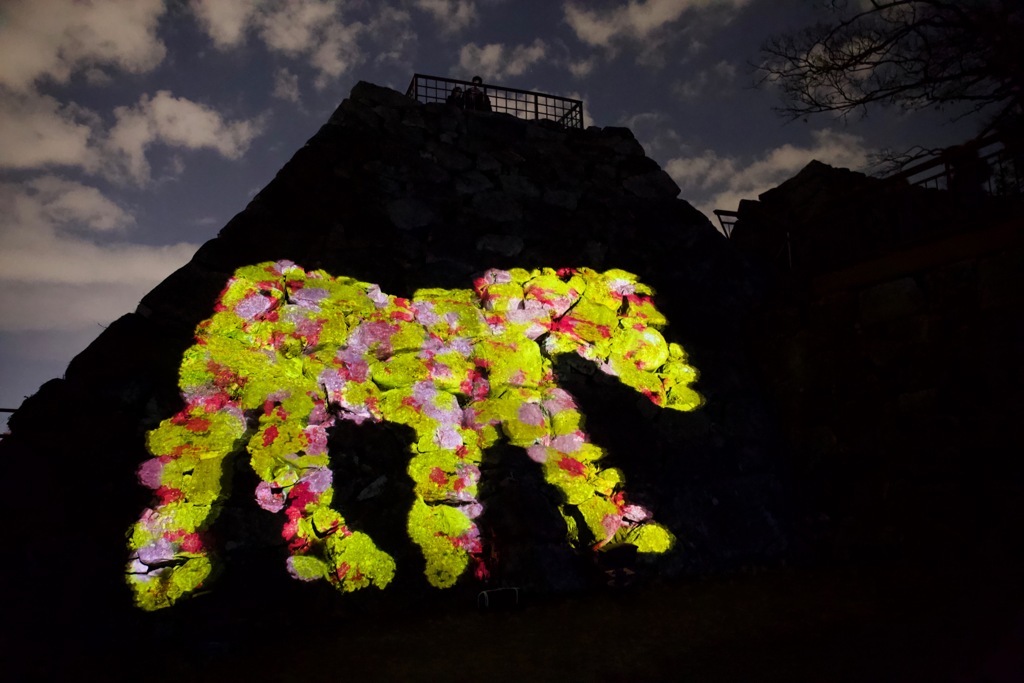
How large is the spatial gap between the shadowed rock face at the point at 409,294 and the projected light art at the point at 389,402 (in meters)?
0.13

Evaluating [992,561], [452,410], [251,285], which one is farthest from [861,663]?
[251,285]

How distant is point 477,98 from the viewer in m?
8.12

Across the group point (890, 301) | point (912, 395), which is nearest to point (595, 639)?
point (912, 395)

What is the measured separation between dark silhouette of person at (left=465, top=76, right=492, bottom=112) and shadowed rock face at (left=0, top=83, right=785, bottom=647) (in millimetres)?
542

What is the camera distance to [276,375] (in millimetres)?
4820

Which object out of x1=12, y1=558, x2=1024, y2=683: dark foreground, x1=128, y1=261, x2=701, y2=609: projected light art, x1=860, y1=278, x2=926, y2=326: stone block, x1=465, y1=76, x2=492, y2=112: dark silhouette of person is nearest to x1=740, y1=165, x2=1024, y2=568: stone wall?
x1=860, y1=278, x2=926, y2=326: stone block

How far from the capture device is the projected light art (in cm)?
411

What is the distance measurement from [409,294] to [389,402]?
1166 millimetres

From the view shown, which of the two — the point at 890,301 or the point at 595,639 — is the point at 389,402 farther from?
the point at 890,301

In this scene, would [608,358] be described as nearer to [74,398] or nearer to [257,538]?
[257,538]

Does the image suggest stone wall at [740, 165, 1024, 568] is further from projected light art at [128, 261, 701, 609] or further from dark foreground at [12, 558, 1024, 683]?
projected light art at [128, 261, 701, 609]

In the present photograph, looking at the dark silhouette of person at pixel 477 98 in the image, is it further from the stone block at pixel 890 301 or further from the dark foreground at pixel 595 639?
the dark foreground at pixel 595 639

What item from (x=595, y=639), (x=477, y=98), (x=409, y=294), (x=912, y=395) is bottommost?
(x=595, y=639)

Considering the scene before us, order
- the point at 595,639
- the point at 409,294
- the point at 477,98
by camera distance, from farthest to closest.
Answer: the point at 477,98
the point at 409,294
the point at 595,639
